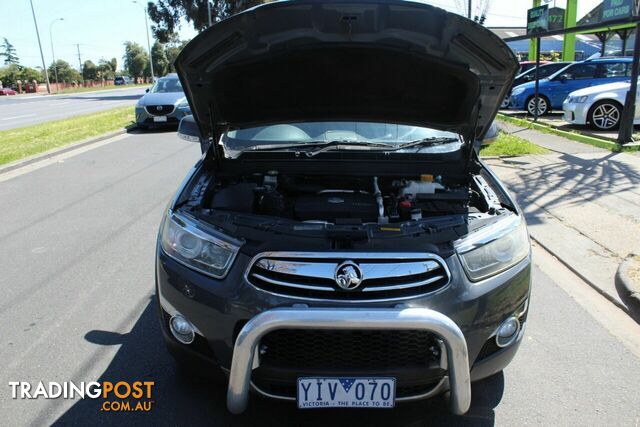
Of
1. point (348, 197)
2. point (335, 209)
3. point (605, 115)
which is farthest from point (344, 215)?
point (605, 115)

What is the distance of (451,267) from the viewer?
2.39 metres

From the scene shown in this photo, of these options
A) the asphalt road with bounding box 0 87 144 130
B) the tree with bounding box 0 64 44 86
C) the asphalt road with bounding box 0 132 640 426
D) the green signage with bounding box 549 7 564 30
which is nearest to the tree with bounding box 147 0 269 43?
the asphalt road with bounding box 0 87 144 130

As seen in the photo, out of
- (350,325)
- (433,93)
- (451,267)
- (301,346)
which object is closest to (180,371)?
(301,346)

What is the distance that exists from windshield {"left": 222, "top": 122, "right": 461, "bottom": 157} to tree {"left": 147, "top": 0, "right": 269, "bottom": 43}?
38.2 metres

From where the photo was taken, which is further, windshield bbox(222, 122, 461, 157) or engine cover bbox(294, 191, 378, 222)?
windshield bbox(222, 122, 461, 157)

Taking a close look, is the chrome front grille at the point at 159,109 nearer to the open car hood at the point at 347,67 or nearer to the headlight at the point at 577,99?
the headlight at the point at 577,99

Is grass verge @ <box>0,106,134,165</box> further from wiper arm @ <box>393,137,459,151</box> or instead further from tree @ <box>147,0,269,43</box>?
tree @ <box>147,0,269,43</box>

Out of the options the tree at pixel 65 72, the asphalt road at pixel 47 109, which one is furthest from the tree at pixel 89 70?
the asphalt road at pixel 47 109

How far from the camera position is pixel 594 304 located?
13.3 ft

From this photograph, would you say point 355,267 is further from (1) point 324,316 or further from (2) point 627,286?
(2) point 627,286

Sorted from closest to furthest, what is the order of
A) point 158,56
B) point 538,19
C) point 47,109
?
1. point 538,19
2. point 47,109
3. point 158,56

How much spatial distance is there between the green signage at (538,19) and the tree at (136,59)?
97881 millimetres

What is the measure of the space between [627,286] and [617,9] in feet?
34.5

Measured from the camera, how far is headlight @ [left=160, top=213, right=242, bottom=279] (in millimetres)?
2455
